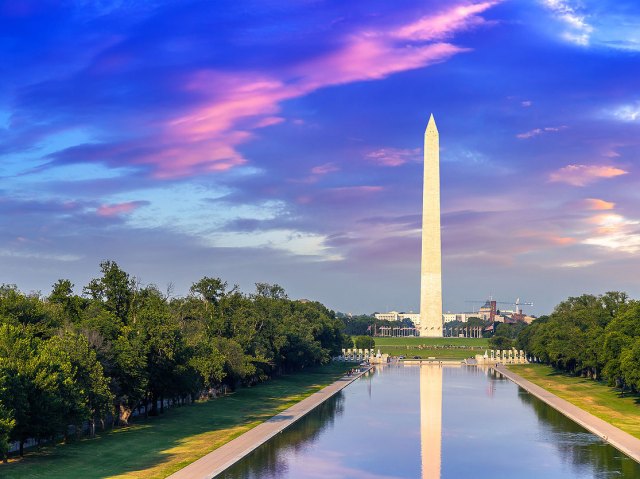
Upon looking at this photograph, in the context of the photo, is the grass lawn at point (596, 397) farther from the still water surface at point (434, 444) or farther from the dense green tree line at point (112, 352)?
the dense green tree line at point (112, 352)

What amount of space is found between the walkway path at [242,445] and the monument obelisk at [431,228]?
322 ft

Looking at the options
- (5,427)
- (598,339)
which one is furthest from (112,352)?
(598,339)

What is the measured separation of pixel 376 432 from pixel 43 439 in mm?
22955

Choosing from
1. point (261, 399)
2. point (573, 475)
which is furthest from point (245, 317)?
point (573, 475)

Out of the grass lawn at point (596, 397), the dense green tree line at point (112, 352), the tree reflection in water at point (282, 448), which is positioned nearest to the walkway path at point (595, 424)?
the grass lawn at point (596, 397)

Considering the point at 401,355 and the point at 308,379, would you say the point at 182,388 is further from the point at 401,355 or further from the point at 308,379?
the point at 401,355

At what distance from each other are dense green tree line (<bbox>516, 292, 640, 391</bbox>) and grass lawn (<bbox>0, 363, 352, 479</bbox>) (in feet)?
102

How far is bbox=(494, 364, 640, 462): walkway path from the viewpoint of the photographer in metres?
54.2

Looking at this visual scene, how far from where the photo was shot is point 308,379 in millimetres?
121312

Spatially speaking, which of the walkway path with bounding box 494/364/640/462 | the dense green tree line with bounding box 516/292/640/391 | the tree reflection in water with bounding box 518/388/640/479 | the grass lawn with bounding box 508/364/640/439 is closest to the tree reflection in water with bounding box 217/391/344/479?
the tree reflection in water with bounding box 518/388/640/479

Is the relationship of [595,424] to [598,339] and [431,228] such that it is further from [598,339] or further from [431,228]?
[431,228]

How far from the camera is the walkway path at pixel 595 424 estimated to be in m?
54.2

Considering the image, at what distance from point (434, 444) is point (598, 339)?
1964 inches

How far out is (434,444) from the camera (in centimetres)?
5753
